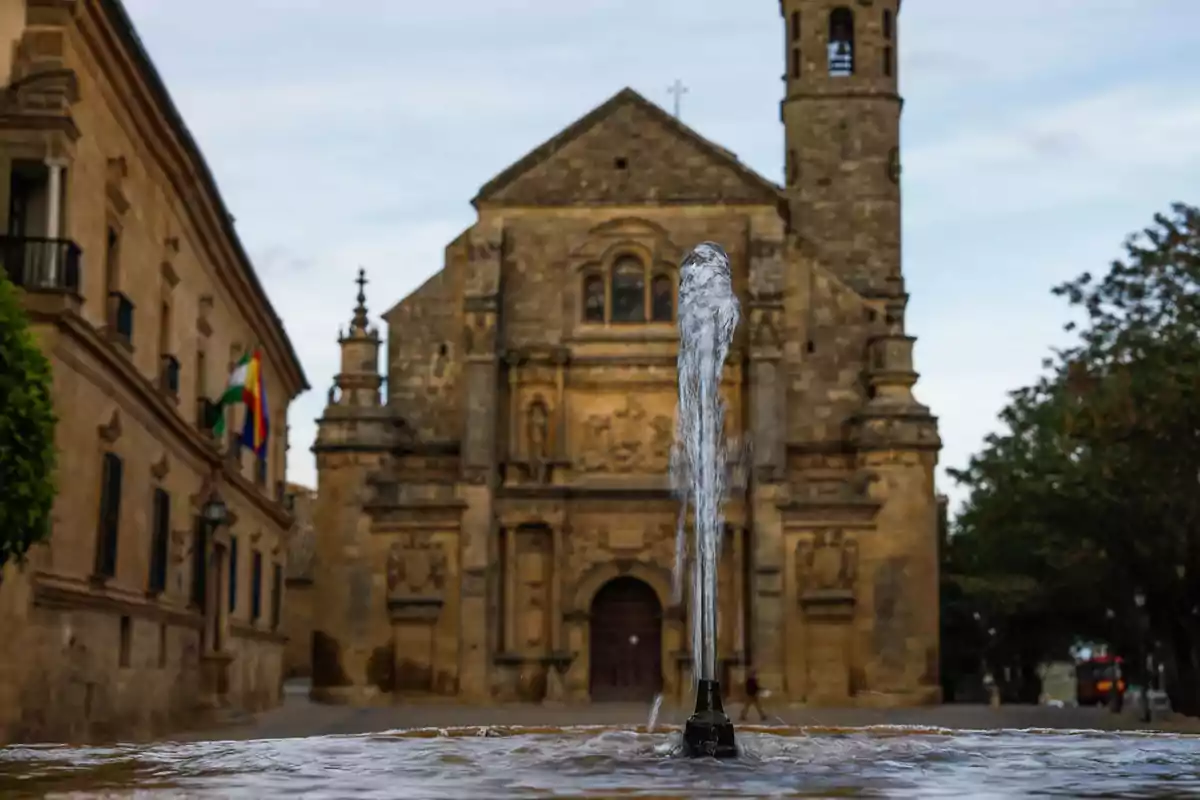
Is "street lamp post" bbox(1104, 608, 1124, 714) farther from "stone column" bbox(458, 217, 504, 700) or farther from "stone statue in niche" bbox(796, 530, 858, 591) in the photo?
"stone column" bbox(458, 217, 504, 700)

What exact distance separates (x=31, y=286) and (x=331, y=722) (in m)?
12.9

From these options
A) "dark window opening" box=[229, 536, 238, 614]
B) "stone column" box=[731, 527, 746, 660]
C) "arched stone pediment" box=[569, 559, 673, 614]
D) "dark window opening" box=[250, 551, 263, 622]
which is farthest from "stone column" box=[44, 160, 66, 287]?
"stone column" box=[731, 527, 746, 660]

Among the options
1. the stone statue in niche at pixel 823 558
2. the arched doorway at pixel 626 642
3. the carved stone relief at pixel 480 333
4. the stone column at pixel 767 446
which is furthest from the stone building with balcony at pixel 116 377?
the stone statue in niche at pixel 823 558

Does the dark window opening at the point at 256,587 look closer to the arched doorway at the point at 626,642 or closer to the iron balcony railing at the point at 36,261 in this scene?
the arched doorway at the point at 626,642

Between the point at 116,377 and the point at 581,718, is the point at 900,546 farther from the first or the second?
the point at 116,377

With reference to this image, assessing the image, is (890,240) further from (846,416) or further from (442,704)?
(442,704)

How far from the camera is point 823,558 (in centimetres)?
4109

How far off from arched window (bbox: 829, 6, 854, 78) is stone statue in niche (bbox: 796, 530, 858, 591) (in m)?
13.8

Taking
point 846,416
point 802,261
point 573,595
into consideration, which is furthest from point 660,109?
point 573,595

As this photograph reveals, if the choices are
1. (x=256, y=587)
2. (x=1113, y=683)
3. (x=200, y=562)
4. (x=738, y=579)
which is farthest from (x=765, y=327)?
(x=200, y=562)

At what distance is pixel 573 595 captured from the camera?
41812 millimetres

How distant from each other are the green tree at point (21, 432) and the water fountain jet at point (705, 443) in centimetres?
611

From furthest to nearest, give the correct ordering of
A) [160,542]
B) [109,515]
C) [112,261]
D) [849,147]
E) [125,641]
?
1. [849,147]
2. [160,542]
3. [125,641]
4. [112,261]
5. [109,515]

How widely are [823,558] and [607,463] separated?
18.7 feet
